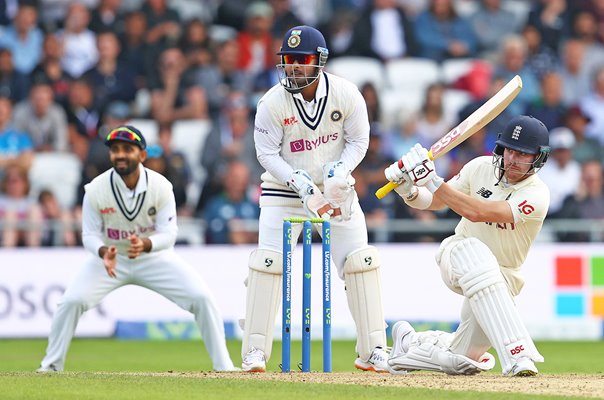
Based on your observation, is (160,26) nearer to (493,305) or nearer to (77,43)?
(77,43)

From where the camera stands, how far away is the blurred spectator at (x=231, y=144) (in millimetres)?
11570

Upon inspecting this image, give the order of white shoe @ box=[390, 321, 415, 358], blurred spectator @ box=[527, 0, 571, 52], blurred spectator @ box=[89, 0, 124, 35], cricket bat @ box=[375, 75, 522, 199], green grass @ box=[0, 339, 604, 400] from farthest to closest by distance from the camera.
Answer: blurred spectator @ box=[527, 0, 571, 52] → blurred spectator @ box=[89, 0, 124, 35] → white shoe @ box=[390, 321, 415, 358] → cricket bat @ box=[375, 75, 522, 199] → green grass @ box=[0, 339, 604, 400]

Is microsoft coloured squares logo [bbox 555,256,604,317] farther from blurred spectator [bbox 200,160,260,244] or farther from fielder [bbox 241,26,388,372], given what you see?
fielder [bbox 241,26,388,372]

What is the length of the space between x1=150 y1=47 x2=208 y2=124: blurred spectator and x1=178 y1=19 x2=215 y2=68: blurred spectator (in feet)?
0.44

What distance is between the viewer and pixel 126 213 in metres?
7.95

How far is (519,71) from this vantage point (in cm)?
1295

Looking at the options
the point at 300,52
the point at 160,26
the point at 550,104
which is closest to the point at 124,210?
the point at 300,52

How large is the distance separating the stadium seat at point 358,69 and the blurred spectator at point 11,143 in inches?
122

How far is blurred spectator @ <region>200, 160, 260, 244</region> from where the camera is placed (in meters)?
11.0

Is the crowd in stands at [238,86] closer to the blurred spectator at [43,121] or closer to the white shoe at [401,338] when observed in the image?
the blurred spectator at [43,121]

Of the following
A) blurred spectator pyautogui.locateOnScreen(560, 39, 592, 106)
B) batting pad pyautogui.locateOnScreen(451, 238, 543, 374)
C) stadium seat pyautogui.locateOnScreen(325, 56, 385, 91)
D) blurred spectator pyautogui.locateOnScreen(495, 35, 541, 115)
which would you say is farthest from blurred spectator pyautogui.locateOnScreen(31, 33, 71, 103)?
batting pad pyautogui.locateOnScreen(451, 238, 543, 374)

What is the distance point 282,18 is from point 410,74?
55.9 inches

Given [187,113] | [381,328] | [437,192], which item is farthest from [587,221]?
[437,192]

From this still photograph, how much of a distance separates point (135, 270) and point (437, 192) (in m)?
2.49
